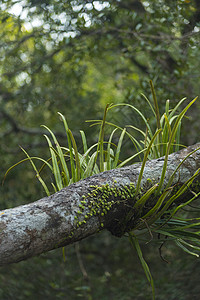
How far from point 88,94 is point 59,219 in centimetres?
139

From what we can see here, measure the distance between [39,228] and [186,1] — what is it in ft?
3.38

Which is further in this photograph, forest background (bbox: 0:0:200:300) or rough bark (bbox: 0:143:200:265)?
forest background (bbox: 0:0:200:300)

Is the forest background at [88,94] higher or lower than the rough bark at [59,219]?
lower

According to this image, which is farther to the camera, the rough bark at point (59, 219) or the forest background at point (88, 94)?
the forest background at point (88, 94)

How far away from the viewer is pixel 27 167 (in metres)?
1.48

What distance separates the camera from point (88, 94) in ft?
5.44

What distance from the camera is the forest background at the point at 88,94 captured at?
1266 millimetres

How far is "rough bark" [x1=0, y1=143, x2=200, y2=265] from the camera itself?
0.92ft

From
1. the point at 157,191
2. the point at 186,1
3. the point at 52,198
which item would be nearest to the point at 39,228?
the point at 52,198

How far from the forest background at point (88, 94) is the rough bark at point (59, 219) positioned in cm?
86

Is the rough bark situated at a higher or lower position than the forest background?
higher

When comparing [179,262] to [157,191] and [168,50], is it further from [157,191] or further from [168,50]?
[157,191]

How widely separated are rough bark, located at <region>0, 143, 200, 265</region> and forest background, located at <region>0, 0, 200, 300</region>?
858mm

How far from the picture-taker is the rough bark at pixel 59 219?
0.92 feet
